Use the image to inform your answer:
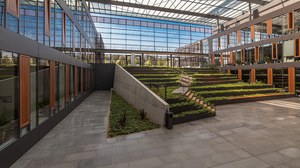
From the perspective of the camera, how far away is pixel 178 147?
5.15 m

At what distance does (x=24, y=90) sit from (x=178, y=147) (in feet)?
16.5

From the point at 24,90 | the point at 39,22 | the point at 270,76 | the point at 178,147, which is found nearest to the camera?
the point at 24,90

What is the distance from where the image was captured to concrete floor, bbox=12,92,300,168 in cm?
425

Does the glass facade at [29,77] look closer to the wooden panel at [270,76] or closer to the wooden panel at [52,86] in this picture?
the wooden panel at [52,86]

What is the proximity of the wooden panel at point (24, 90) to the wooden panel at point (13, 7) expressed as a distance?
1187 mm

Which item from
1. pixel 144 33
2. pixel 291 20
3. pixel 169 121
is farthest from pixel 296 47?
pixel 144 33

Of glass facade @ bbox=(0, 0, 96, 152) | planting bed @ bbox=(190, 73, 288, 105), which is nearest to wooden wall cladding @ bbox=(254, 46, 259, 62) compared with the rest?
planting bed @ bbox=(190, 73, 288, 105)

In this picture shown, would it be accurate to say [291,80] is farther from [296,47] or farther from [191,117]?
[191,117]

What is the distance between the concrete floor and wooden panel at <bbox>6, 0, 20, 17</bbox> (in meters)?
4.04

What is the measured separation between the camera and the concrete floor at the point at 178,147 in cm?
425

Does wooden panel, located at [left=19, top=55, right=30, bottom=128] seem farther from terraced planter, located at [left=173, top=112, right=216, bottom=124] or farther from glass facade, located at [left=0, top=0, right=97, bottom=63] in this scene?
terraced planter, located at [left=173, top=112, right=216, bottom=124]

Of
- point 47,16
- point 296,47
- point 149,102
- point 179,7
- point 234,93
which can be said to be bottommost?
point 149,102

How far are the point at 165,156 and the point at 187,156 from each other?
2.02ft

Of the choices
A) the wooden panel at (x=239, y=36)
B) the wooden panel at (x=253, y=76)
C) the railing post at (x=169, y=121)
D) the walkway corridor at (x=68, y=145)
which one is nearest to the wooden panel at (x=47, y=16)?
the walkway corridor at (x=68, y=145)
